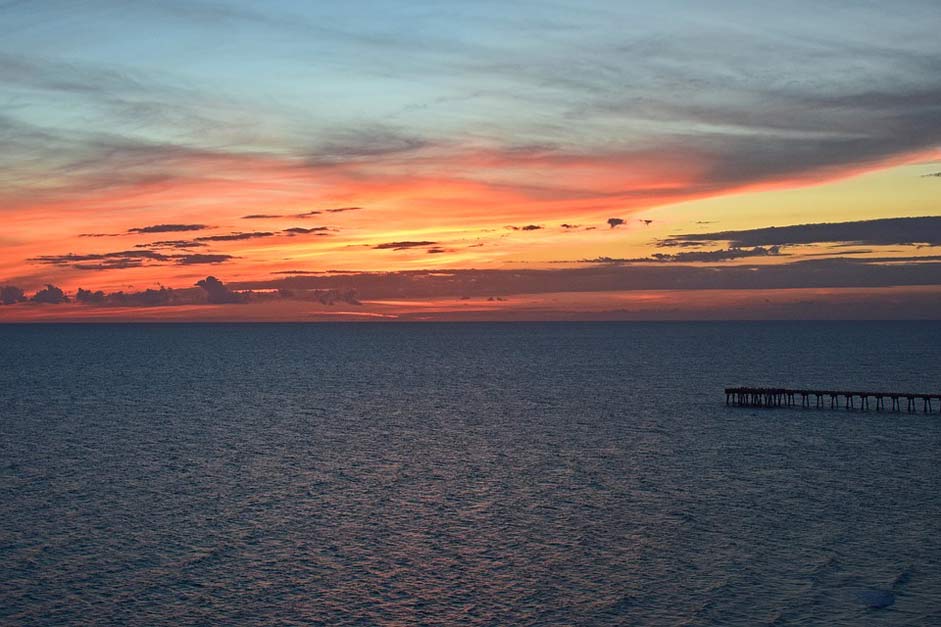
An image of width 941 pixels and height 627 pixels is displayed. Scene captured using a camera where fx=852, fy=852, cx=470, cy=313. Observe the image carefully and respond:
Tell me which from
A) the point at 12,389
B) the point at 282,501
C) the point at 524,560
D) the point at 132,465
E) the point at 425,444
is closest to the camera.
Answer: the point at 524,560

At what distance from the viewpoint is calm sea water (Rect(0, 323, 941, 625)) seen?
36.2 metres

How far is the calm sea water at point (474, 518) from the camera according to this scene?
36250mm

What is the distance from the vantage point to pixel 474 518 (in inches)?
1955

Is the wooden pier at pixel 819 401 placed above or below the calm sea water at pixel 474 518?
below

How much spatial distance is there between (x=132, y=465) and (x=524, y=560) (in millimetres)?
38746

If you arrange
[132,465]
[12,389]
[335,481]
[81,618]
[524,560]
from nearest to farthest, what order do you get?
[81,618], [524,560], [335,481], [132,465], [12,389]

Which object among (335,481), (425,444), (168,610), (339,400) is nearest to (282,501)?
(335,481)

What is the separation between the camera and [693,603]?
35875mm

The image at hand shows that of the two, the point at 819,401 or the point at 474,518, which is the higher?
the point at 474,518

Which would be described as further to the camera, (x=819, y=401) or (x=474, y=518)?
(x=819, y=401)

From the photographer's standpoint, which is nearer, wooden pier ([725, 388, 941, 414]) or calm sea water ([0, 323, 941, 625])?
calm sea water ([0, 323, 941, 625])

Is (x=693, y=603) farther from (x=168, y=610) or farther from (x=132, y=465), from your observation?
(x=132, y=465)

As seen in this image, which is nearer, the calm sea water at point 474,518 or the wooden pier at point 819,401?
the calm sea water at point 474,518

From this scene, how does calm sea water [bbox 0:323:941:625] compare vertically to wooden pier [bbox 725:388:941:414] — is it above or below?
above
